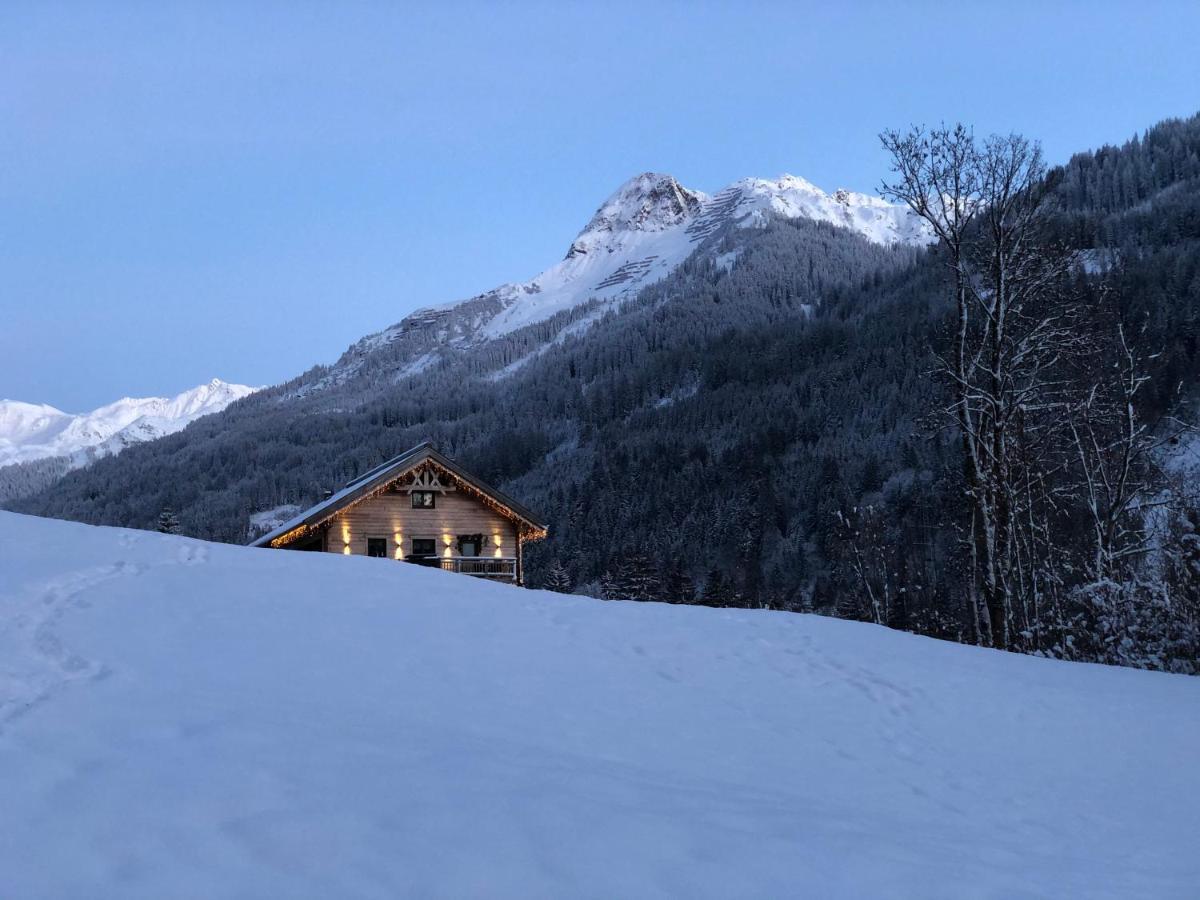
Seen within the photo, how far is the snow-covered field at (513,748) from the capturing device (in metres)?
4.94

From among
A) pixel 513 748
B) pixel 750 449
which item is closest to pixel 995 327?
pixel 513 748

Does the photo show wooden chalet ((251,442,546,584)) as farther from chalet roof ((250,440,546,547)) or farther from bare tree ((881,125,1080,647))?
bare tree ((881,125,1080,647))

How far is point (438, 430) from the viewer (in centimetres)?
18800

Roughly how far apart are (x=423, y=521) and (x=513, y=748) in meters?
24.3

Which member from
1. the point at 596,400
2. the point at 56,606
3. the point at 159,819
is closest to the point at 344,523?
the point at 56,606

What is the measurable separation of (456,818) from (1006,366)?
16525 millimetres

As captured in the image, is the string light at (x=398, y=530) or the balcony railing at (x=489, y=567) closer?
the string light at (x=398, y=530)

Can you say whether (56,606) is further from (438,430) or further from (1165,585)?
(438,430)

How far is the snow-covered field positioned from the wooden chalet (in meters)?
15.1

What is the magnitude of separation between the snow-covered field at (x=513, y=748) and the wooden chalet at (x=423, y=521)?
49.4 ft

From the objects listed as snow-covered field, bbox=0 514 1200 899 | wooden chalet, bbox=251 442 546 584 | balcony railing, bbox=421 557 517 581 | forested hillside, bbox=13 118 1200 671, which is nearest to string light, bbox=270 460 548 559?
wooden chalet, bbox=251 442 546 584

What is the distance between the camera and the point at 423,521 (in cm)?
3086

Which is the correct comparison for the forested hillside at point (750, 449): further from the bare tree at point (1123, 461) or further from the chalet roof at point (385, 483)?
the chalet roof at point (385, 483)

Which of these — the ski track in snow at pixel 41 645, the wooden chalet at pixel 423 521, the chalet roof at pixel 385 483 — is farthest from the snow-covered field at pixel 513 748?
the wooden chalet at pixel 423 521
